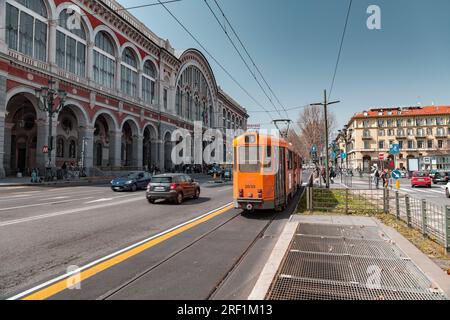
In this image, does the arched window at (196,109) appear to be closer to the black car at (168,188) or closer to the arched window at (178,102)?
the arched window at (178,102)

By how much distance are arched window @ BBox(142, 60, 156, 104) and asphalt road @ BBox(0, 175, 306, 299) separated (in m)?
38.3

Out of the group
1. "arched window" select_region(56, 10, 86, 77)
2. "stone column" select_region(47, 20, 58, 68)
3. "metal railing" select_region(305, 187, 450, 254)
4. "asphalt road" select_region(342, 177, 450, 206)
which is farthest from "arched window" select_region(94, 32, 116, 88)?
"metal railing" select_region(305, 187, 450, 254)

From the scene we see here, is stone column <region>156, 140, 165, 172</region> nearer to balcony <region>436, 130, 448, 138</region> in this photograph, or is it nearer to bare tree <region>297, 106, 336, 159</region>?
bare tree <region>297, 106, 336, 159</region>

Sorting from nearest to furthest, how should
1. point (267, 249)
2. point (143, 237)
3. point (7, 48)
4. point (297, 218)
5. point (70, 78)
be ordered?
point (267, 249) → point (143, 237) → point (297, 218) → point (7, 48) → point (70, 78)

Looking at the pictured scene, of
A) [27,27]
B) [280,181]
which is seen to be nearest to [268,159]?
[280,181]

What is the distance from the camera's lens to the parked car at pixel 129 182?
1981cm

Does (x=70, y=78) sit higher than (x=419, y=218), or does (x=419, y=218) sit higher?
(x=70, y=78)

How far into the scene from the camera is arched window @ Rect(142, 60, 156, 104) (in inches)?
1789

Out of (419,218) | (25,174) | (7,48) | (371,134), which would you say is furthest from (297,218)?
(371,134)

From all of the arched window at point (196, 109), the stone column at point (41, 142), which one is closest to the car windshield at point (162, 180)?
the stone column at point (41, 142)

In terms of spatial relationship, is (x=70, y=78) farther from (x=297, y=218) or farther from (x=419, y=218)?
(x=419, y=218)

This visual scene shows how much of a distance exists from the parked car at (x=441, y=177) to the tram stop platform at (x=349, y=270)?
2988cm
